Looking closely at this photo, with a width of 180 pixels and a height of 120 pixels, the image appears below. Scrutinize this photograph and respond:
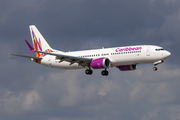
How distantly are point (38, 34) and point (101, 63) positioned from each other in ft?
85.9

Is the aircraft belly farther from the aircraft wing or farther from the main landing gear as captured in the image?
the aircraft wing

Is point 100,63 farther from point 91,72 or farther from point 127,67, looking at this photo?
point 127,67

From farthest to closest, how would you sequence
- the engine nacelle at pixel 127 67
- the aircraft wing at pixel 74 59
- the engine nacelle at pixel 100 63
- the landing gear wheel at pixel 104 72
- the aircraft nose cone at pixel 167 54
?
the engine nacelle at pixel 127 67, the landing gear wheel at pixel 104 72, the aircraft wing at pixel 74 59, the engine nacelle at pixel 100 63, the aircraft nose cone at pixel 167 54

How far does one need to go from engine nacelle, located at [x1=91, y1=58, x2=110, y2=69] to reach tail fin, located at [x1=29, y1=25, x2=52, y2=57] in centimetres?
1924

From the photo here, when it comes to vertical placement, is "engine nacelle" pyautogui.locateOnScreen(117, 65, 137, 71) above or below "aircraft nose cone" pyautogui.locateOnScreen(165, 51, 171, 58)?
above

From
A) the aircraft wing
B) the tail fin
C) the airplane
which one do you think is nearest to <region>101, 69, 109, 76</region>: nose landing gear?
the airplane

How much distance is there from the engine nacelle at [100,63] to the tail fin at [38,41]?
1924cm

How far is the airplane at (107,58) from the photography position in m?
78.7

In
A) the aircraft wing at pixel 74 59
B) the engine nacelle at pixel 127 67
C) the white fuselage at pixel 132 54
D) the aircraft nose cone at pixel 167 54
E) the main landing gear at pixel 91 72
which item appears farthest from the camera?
the engine nacelle at pixel 127 67

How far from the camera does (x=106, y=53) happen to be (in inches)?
3248

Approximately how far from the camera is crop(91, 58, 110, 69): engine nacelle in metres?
80.1

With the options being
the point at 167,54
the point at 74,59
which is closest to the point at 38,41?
the point at 74,59

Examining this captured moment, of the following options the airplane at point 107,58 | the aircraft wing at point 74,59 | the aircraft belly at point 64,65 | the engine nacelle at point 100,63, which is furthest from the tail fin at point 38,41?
the engine nacelle at point 100,63

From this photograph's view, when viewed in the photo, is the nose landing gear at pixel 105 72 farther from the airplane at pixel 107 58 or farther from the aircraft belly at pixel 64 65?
the aircraft belly at pixel 64 65
